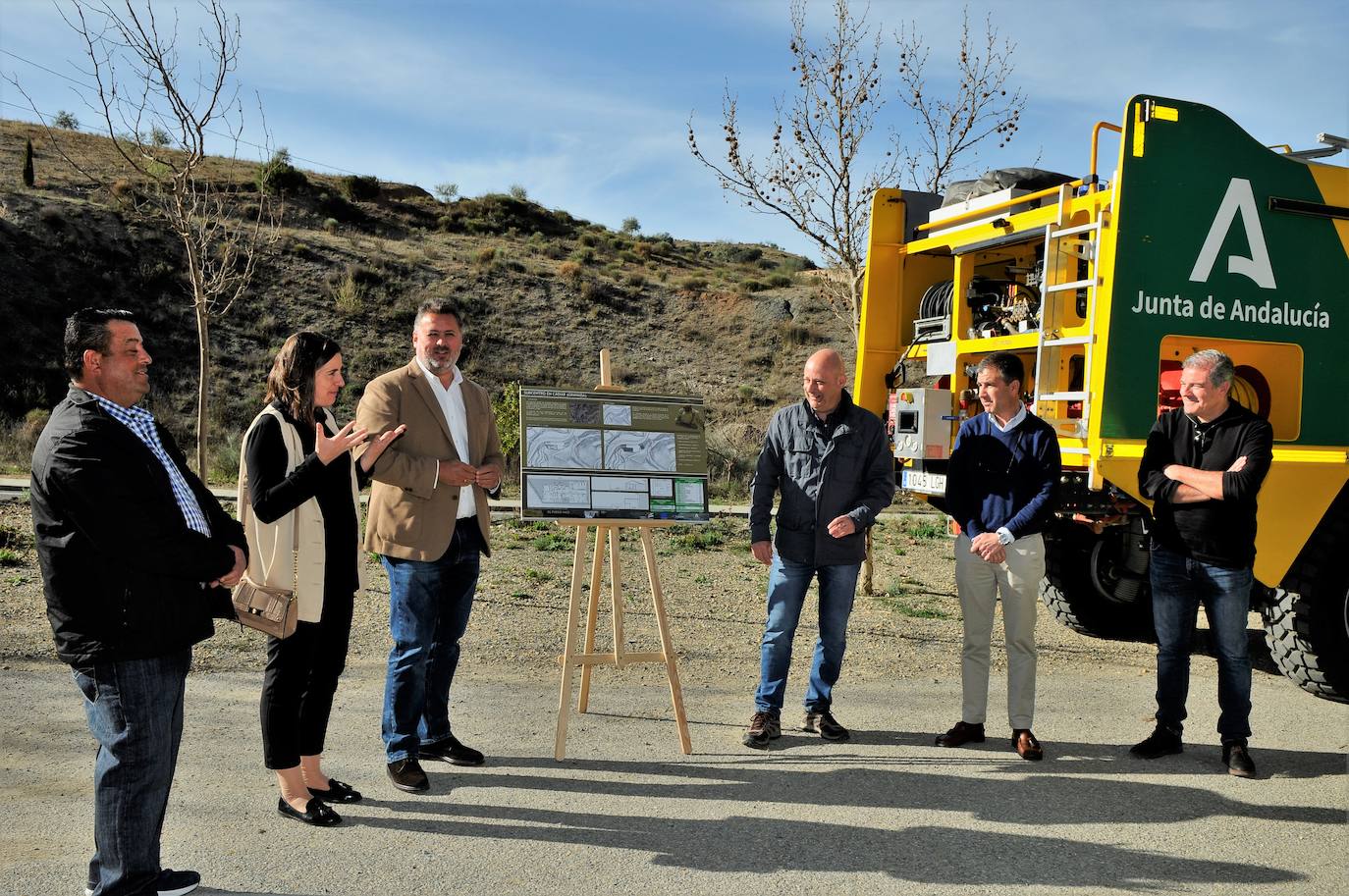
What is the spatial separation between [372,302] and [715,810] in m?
30.6

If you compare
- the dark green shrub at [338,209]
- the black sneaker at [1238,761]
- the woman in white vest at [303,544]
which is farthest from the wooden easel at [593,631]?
the dark green shrub at [338,209]

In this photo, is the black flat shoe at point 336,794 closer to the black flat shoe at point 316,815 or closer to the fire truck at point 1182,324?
the black flat shoe at point 316,815

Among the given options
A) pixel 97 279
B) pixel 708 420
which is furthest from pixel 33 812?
pixel 97 279

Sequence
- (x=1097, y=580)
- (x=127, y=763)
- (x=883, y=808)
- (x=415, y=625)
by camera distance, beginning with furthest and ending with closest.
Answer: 1. (x=1097, y=580)
2. (x=415, y=625)
3. (x=883, y=808)
4. (x=127, y=763)

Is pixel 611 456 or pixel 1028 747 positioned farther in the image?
pixel 611 456

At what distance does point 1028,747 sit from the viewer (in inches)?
195

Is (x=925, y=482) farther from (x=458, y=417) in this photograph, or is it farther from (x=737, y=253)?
(x=737, y=253)

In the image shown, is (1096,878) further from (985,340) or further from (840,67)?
(840,67)

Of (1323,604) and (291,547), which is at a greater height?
(291,547)

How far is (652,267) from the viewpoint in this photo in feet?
138

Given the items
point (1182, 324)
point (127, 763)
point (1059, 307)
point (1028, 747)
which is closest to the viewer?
point (127, 763)

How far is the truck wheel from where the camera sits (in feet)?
25.0

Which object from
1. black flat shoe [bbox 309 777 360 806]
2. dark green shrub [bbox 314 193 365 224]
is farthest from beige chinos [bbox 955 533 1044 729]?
dark green shrub [bbox 314 193 365 224]

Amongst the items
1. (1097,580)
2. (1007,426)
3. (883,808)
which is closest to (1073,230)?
(1007,426)
